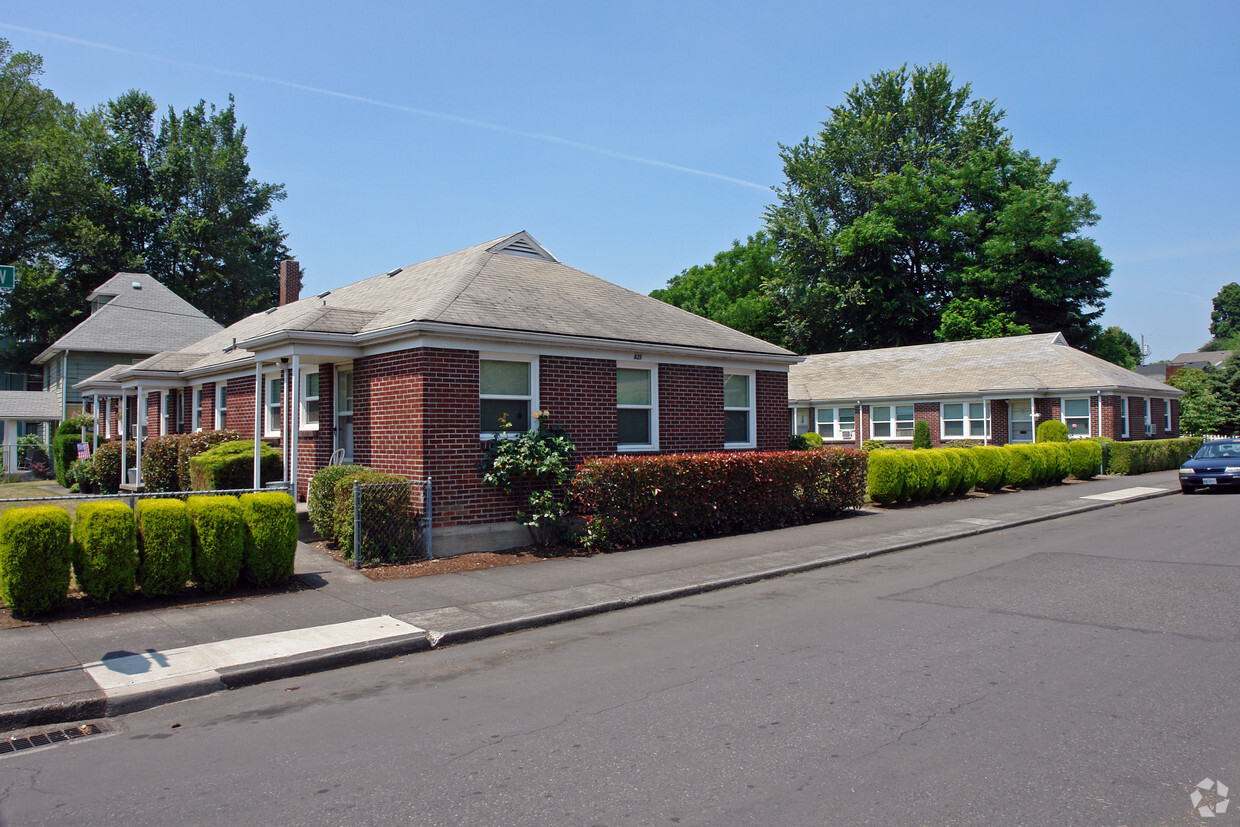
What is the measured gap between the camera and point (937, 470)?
1892 centimetres

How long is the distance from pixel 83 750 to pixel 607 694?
11.7 ft

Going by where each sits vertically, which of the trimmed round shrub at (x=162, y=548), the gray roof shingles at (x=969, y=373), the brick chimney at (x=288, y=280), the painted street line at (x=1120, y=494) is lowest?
the painted street line at (x=1120, y=494)

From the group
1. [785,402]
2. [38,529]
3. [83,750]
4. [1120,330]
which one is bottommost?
[83,750]

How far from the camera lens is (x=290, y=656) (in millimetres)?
6965

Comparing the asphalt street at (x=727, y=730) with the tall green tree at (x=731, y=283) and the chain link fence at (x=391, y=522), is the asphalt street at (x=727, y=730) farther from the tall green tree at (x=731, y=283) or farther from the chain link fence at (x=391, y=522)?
the tall green tree at (x=731, y=283)

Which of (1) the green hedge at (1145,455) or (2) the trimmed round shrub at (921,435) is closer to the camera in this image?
(1) the green hedge at (1145,455)

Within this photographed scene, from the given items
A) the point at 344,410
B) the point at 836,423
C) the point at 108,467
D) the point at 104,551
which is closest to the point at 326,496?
the point at 344,410

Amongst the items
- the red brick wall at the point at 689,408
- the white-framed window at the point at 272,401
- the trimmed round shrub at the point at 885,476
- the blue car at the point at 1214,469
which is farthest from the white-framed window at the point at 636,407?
the blue car at the point at 1214,469

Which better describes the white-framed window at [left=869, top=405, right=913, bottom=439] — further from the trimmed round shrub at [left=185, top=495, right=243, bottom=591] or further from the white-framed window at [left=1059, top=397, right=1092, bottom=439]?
the trimmed round shrub at [left=185, top=495, right=243, bottom=591]

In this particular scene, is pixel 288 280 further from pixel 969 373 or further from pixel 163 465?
pixel 969 373

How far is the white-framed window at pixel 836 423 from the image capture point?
35.3 m

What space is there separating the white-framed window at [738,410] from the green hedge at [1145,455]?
16973mm

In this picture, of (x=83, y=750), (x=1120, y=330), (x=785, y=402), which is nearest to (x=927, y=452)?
(x=785, y=402)

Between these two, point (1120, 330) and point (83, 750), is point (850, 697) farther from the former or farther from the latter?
point (1120, 330)
